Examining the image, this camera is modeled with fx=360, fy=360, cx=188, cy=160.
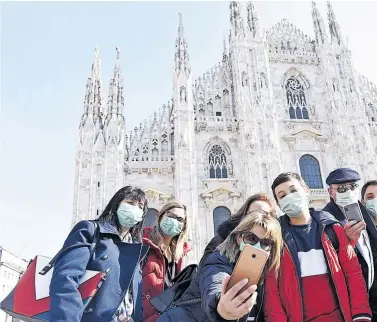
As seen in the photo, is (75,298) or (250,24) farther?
(250,24)

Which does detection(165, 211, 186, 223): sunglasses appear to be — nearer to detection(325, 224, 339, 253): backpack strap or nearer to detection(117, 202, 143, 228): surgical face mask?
detection(117, 202, 143, 228): surgical face mask

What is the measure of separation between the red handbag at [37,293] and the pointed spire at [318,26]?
875 inches

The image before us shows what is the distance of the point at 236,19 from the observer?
21109 millimetres

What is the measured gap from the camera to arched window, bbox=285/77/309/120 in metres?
20.4

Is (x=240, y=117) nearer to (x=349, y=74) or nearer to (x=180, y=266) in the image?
(x=349, y=74)

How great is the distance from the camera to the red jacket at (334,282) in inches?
104

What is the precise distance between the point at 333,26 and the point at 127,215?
75.6ft

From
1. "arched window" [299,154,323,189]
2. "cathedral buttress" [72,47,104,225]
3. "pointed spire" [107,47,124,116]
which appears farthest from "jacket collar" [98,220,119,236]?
"arched window" [299,154,323,189]

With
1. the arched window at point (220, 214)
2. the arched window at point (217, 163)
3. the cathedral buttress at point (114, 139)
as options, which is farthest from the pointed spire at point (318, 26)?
the cathedral buttress at point (114, 139)

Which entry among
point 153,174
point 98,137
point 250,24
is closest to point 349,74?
point 250,24

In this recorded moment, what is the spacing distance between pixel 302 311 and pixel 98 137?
15783 millimetres

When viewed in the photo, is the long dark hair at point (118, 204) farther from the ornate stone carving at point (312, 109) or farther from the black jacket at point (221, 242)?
the ornate stone carving at point (312, 109)

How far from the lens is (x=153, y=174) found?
1755 centimetres

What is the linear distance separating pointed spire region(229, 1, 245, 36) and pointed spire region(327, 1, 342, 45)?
5809mm
